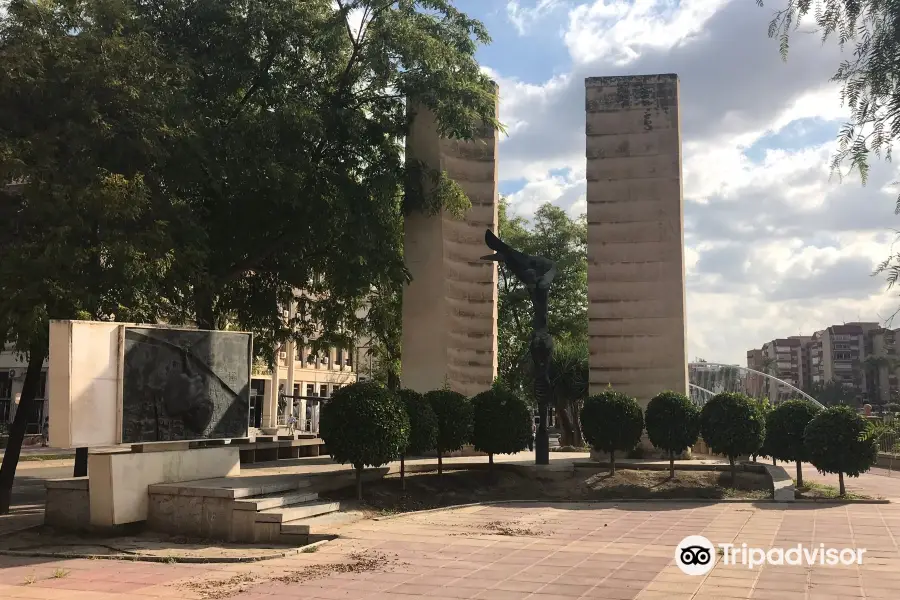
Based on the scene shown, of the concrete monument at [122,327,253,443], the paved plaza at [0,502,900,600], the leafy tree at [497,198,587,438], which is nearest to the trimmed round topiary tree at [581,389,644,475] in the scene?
the paved plaza at [0,502,900,600]

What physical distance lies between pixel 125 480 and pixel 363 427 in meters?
3.70

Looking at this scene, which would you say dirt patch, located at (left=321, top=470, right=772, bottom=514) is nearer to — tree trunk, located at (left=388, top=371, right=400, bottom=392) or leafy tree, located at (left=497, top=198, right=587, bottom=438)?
tree trunk, located at (left=388, top=371, right=400, bottom=392)

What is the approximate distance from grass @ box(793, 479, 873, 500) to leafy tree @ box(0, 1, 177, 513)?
509 inches

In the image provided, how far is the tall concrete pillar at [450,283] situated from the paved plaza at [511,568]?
926cm

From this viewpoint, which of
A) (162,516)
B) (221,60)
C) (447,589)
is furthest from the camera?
(221,60)

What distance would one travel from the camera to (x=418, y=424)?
14250 mm

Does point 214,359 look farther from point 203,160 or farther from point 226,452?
point 203,160

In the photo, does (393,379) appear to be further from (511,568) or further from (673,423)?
(511,568)

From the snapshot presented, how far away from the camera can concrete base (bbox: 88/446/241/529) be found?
10805mm

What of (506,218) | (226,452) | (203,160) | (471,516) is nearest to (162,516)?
(226,452)

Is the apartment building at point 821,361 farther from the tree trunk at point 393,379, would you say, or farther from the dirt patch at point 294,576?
the dirt patch at point 294,576

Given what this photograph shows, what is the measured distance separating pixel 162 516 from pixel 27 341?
3360 mm

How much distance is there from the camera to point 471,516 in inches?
508

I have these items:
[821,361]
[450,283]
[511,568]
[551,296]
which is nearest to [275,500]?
[511,568]
